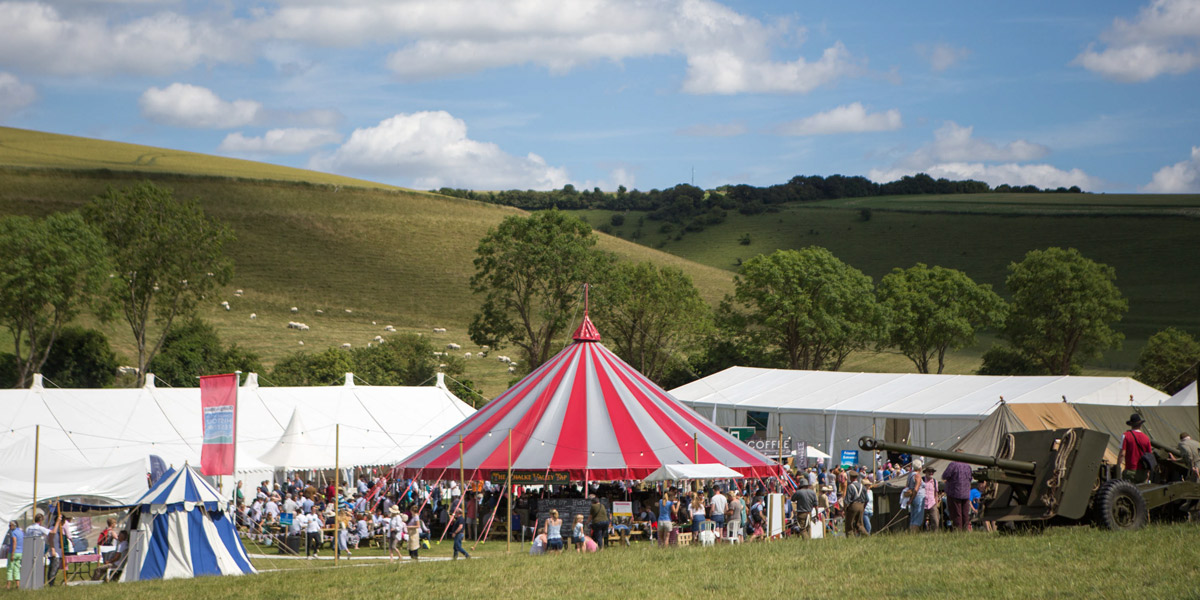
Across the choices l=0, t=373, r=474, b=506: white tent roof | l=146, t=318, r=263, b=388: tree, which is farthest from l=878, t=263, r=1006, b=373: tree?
l=146, t=318, r=263, b=388: tree

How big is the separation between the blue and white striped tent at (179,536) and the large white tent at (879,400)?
1600 centimetres

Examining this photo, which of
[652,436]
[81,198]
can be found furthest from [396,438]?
[81,198]

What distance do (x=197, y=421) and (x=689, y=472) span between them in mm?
14350

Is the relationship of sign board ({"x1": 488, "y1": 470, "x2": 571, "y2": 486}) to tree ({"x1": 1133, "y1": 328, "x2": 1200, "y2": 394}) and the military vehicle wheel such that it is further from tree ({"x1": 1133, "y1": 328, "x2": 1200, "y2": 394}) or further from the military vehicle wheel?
tree ({"x1": 1133, "y1": 328, "x2": 1200, "y2": 394})

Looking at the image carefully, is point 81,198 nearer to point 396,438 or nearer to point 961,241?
point 396,438

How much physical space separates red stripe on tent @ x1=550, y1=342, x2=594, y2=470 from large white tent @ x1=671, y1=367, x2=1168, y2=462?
919 cm

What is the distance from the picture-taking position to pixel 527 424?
61.7 ft

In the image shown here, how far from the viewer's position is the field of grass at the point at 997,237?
65750 millimetres

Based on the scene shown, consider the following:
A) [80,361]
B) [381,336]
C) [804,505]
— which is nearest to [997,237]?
[381,336]

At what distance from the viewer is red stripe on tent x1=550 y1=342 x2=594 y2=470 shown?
17737 millimetres

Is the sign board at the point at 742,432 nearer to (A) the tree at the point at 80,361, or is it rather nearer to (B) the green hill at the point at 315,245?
(B) the green hill at the point at 315,245

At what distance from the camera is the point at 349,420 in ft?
88.9

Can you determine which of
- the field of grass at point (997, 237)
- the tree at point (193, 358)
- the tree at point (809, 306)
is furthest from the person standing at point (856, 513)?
the field of grass at point (997, 237)

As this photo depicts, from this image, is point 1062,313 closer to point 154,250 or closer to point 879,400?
point 879,400
